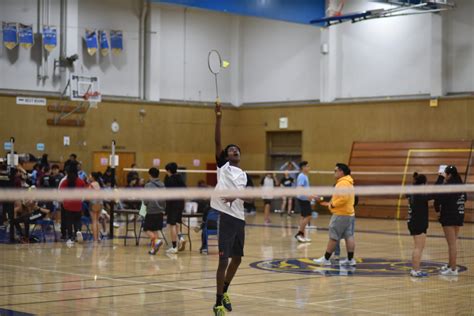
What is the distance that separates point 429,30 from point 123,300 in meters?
23.9

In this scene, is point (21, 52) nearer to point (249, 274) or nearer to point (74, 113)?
point (74, 113)

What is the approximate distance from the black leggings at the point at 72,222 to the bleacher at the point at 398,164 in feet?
43.7

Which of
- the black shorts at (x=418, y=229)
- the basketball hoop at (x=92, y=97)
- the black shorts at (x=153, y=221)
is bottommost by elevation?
the black shorts at (x=153, y=221)

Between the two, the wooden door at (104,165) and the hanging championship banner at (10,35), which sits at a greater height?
the hanging championship banner at (10,35)

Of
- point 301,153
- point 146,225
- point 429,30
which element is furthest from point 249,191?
point 301,153

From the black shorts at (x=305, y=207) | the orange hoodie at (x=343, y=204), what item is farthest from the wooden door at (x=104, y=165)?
the orange hoodie at (x=343, y=204)

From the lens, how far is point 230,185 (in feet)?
Result: 34.1

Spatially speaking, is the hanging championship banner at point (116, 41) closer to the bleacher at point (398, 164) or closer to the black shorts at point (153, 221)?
the bleacher at point (398, 164)

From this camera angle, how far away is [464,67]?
3172cm

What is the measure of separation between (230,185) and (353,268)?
236 inches

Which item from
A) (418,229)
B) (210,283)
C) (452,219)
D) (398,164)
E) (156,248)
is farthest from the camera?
(398,164)

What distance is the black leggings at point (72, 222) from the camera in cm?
2003

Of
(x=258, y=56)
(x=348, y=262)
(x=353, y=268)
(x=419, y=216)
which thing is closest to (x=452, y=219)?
(x=419, y=216)

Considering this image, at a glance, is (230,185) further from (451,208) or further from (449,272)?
(449,272)
